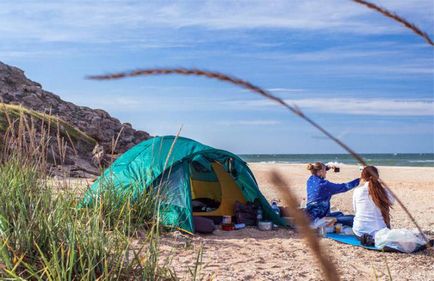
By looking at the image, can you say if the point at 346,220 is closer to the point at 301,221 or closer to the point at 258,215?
the point at 258,215

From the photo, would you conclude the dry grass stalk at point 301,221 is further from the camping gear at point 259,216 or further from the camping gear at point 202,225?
the camping gear at point 259,216

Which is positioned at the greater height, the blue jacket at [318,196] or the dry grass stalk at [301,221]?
the dry grass stalk at [301,221]

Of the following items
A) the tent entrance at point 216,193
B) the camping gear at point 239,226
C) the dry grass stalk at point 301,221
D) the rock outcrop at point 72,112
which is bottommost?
the camping gear at point 239,226

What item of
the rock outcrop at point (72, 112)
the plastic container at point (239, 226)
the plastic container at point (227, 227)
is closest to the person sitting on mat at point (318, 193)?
the plastic container at point (239, 226)

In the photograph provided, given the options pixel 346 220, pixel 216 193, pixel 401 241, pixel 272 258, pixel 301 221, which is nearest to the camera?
pixel 301 221

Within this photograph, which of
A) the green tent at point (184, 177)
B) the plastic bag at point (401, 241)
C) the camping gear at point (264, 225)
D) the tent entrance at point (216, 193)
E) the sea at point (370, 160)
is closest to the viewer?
the plastic bag at point (401, 241)

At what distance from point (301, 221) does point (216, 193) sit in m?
9.36

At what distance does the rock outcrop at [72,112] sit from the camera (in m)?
24.5

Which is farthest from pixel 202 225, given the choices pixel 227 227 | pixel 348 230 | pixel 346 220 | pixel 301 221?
pixel 301 221

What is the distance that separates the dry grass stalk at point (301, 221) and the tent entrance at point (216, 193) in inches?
331

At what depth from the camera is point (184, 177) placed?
8.10 m

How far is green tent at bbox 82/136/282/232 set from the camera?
7770 millimetres

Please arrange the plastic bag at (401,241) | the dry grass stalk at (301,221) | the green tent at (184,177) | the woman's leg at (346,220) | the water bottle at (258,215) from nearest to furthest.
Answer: the dry grass stalk at (301,221) → the plastic bag at (401,241) → the green tent at (184,177) → the woman's leg at (346,220) → the water bottle at (258,215)

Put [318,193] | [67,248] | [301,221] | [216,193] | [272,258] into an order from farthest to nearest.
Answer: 1. [216,193]
2. [318,193]
3. [272,258]
4. [67,248]
5. [301,221]
